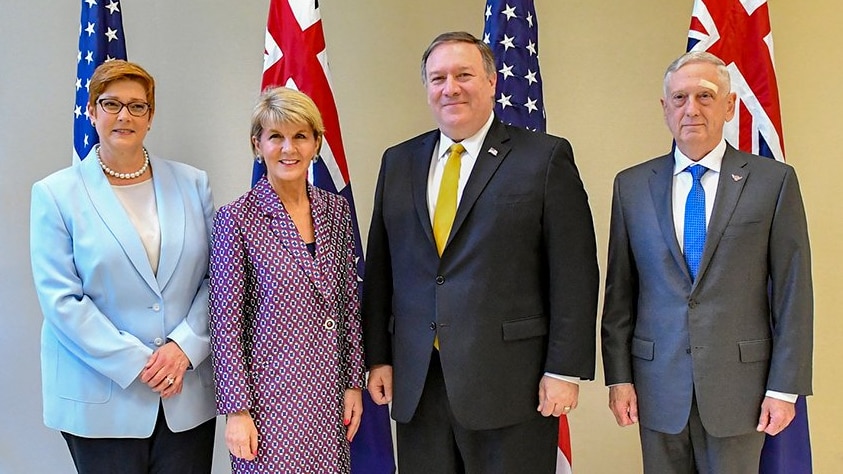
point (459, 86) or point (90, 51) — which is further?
point (90, 51)

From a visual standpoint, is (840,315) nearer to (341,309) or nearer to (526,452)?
(526,452)

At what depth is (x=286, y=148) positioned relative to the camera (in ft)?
5.64

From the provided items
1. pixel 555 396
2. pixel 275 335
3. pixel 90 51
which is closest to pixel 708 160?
pixel 555 396

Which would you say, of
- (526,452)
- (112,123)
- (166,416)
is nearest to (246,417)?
(166,416)

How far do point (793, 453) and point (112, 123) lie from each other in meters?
2.30

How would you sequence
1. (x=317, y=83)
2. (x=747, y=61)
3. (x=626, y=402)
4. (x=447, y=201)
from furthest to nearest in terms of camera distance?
(x=317, y=83)
(x=747, y=61)
(x=626, y=402)
(x=447, y=201)

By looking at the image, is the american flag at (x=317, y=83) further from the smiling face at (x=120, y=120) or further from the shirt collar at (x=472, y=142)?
the shirt collar at (x=472, y=142)

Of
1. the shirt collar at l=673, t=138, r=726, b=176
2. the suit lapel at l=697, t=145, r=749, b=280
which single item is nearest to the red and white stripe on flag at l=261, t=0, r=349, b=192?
the shirt collar at l=673, t=138, r=726, b=176

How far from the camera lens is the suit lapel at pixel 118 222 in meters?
1.74

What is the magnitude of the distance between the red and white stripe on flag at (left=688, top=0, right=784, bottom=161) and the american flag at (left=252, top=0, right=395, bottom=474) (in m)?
1.32

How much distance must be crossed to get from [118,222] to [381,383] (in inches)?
32.5

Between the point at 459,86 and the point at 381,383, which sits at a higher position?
the point at 459,86

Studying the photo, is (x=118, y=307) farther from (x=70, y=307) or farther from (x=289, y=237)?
(x=289, y=237)

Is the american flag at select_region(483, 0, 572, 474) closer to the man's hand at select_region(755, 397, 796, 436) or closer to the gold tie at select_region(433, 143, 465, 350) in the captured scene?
the gold tie at select_region(433, 143, 465, 350)
